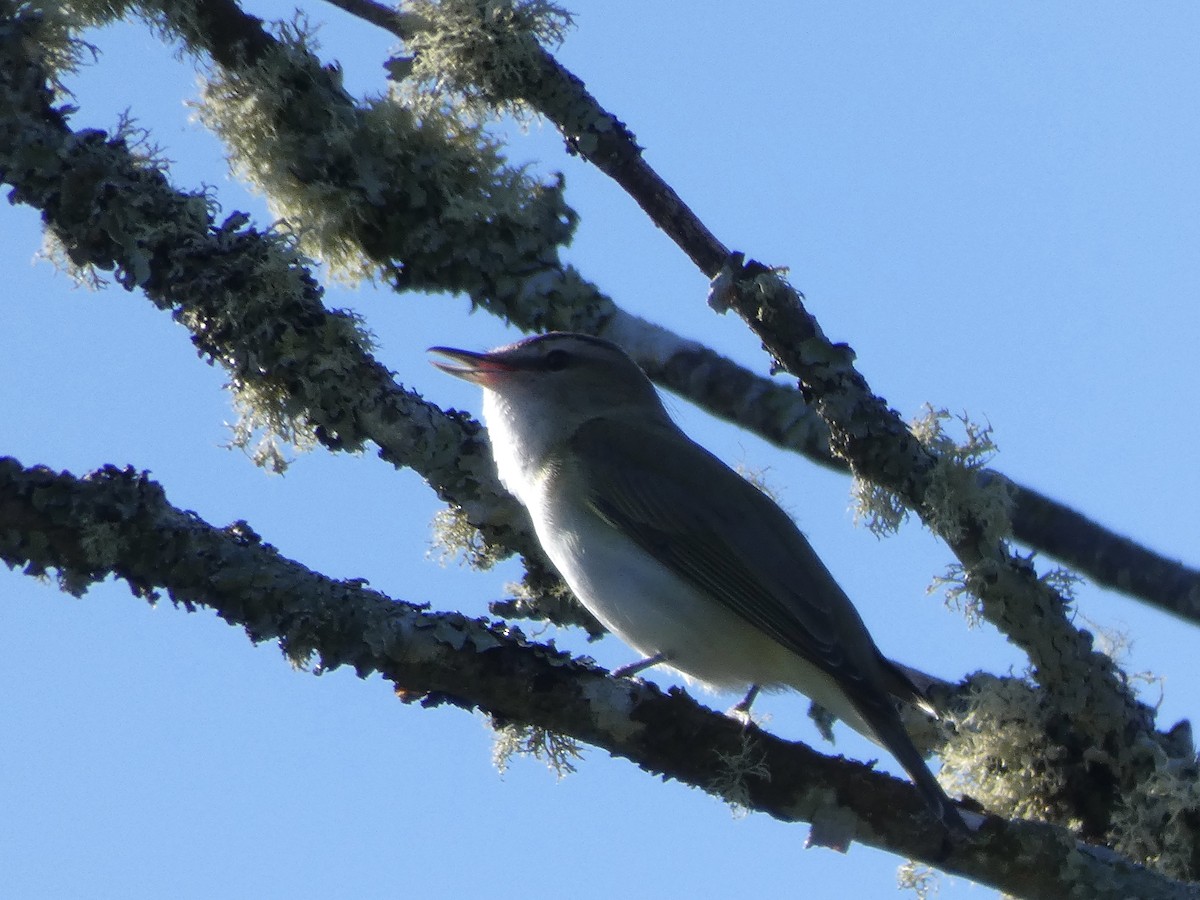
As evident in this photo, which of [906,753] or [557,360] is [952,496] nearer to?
[906,753]

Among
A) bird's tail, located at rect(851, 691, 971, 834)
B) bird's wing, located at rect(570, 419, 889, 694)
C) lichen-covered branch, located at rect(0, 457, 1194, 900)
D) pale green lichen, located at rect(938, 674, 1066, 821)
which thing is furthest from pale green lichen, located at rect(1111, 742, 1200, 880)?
bird's wing, located at rect(570, 419, 889, 694)

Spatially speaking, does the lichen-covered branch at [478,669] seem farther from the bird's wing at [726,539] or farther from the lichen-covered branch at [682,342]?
the lichen-covered branch at [682,342]

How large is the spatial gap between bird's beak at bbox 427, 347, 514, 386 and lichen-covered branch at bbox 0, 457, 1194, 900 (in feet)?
7.55

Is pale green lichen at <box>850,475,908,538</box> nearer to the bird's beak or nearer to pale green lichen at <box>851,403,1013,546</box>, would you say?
pale green lichen at <box>851,403,1013,546</box>

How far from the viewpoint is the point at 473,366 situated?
570cm

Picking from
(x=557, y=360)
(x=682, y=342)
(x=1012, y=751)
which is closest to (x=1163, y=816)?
(x=1012, y=751)

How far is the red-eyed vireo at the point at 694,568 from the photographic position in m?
4.49

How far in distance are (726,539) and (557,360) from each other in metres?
1.16

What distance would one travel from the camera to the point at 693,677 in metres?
4.80

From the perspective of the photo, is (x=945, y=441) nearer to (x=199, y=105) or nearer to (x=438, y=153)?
(x=438, y=153)

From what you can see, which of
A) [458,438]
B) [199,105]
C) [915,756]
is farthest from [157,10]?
[915,756]

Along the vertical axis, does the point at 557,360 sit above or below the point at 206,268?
above

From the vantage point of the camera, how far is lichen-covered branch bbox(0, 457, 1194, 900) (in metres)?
3.06

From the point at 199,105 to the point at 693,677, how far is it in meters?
2.55
